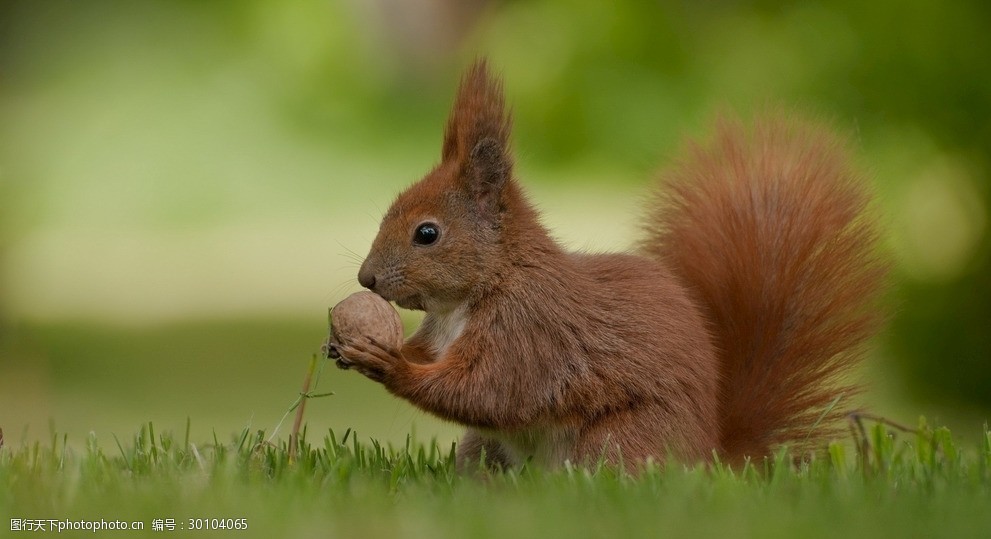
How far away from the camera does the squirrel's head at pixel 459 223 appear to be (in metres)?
2.82

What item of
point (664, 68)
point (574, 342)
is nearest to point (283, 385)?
point (574, 342)

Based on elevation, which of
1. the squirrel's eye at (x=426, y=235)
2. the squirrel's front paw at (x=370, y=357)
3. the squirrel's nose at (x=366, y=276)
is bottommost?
the squirrel's front paw at (x=370, y=357)

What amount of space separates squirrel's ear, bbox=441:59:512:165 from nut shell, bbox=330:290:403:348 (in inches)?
16.6

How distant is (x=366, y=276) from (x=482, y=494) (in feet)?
2.30

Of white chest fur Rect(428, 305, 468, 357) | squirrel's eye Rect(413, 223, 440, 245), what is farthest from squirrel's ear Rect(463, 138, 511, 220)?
white chest fur Rect(428, 305, 468, 357)

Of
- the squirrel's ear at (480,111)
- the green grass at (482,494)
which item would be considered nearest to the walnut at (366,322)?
the green grass at (482,494)

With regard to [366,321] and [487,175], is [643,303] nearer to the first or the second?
[487,175]

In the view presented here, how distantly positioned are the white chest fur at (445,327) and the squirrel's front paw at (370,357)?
6.1 inches

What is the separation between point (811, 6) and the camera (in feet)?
25.9

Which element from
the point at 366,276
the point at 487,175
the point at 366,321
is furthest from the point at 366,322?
the point at 487,175

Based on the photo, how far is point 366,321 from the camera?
2.70 metres

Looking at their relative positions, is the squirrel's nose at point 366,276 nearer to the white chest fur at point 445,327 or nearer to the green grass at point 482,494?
the white chest fur at point 445,327

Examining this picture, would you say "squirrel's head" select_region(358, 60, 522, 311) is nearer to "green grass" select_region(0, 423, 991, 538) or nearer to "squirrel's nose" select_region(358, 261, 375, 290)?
"squirrel's nose" select_region(358, 261, 375, 290)

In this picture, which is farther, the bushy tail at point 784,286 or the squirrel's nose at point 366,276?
the bushy tail at point 784,286
